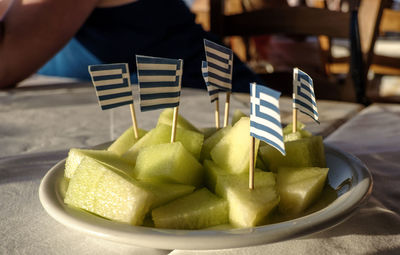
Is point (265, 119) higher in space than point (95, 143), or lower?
higher

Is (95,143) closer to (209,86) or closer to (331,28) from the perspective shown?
(209,86)

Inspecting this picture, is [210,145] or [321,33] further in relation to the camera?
[321,33]

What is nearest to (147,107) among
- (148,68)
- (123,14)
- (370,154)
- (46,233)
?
(148,68)

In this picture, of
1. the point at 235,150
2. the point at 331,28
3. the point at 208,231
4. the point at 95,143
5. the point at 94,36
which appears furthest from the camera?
the point at 94,36

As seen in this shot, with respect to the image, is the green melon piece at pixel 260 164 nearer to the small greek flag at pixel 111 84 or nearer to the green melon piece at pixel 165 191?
the green melon piece at pixel 165 191

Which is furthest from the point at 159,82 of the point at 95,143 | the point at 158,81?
the point at 95,143

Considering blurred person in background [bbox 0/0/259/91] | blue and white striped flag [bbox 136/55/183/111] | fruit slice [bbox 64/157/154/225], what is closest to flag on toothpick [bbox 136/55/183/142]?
blue and white striped flag [bbox 136/55/183/111]

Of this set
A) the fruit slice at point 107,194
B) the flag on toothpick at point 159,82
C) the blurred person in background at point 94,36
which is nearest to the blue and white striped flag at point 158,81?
the flag on toothpick at point 159,82
